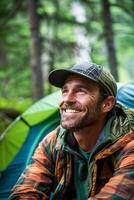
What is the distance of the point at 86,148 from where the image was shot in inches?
109

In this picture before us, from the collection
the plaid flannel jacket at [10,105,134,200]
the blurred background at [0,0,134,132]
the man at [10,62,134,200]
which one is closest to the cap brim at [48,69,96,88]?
the man at [10,62,134,200]

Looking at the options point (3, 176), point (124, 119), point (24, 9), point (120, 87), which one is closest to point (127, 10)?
point (24, 9)

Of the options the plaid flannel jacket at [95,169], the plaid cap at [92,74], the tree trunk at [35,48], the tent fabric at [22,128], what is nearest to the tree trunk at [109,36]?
the tree trunk at [35,48]

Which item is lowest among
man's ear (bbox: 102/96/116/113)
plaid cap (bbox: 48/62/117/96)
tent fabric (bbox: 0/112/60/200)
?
tent fabric (bbox: 0/112/60/200)

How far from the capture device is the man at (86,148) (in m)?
2.53

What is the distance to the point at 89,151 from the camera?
2.76 metres

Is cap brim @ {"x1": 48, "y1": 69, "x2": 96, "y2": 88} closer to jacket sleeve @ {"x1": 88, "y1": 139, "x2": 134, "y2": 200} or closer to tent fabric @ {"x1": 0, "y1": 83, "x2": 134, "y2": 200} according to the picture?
jacket sleeve @ {"x1": 88, "y1": 139, "x2": 134, "y2": 200}

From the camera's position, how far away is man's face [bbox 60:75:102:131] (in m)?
2.61

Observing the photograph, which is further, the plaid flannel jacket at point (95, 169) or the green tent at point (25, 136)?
the green tent at point (25, 136)

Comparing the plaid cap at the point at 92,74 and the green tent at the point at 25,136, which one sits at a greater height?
the plaid cap at the point at 92,74

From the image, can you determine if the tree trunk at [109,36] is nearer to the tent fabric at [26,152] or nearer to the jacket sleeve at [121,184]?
the tent fabric at [26,152]

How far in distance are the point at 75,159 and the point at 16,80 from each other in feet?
27.0

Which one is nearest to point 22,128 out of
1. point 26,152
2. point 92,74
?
point 26,152

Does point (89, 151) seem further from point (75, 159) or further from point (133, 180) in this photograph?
point (133, 180)
